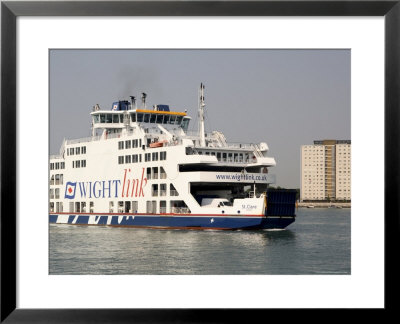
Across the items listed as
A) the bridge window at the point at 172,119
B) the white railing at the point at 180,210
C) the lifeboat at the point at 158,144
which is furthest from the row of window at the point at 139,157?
the bridge window at the point at 172,119

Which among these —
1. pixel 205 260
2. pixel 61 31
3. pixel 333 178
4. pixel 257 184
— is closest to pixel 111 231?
pixel 257 184

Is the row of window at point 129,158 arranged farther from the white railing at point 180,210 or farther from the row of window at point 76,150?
the row of window at point 76,150

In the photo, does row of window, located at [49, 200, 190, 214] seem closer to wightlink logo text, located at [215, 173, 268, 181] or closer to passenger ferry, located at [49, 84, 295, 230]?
passenger ferry, located at [49, 84, 295, 230]

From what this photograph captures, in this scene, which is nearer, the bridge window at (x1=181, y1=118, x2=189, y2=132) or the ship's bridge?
the ship's bridge

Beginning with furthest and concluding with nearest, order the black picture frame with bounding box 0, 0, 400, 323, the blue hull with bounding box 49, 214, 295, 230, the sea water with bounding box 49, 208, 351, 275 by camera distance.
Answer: the blue hull with bounding box 49, 214, 295, 230, the sea water with bounding box 49, 208, 351, 275, the black picture frame with bounding box 0, 0, 400, 323

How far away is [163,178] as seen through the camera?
21875 millimetres

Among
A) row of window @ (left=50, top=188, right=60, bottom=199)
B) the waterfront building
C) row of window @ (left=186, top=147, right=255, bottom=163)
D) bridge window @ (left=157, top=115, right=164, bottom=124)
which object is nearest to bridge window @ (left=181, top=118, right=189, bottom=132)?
bridge window @ (left=157, top=115, right=164, bottom=124)

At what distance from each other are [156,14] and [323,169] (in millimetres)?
13580

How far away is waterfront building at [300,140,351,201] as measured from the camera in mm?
17703

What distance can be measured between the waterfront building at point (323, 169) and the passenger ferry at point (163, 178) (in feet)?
5.88

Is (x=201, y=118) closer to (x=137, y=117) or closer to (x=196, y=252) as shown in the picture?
(x=137, y=117)

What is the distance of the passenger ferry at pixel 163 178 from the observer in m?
20.8

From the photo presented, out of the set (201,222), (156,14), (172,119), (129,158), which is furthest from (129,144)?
(156,14)

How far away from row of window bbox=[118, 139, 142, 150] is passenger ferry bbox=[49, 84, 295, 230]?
0.03 metres
